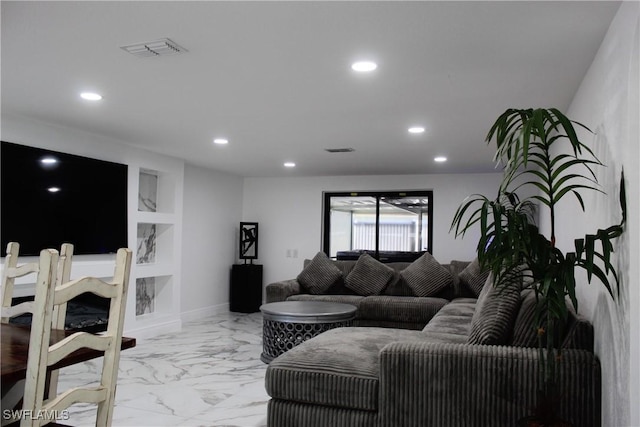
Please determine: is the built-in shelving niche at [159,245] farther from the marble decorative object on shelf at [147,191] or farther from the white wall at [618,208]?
the white wall at [618,208]

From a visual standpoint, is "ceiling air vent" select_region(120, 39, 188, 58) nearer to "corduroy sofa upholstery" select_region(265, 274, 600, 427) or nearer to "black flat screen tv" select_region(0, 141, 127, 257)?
"corduroy sofa upholstery" select_region(265, 274, 600, 427)

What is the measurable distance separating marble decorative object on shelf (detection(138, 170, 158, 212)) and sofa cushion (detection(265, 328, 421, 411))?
408 cm

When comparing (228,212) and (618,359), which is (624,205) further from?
(228,212)

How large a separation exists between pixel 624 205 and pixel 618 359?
1.88 feet

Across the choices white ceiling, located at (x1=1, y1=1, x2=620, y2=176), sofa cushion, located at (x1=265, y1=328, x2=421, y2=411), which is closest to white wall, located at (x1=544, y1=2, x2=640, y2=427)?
white ceiling, located at (x1=1, y1=1, x2=620, y2=176)

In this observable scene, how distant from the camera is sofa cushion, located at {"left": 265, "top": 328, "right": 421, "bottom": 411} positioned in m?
2.49

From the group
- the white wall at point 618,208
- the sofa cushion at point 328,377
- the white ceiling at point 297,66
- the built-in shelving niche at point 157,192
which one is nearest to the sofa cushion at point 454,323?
the sofa cushion at point 328,377

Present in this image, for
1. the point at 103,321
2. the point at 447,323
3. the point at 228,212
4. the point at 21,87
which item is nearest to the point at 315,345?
the point at 447,323

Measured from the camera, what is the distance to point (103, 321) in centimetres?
520

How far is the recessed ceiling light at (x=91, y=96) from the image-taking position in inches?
143

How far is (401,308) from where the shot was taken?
560 cm

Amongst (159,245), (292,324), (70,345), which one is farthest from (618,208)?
(159,245)

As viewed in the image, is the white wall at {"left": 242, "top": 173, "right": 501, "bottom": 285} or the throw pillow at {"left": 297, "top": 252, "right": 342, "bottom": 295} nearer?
the throw pillow at {"left": 297, "top": 252, "right": 342, "bottom": 295}

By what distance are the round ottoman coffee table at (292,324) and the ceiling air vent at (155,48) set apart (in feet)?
7.96
